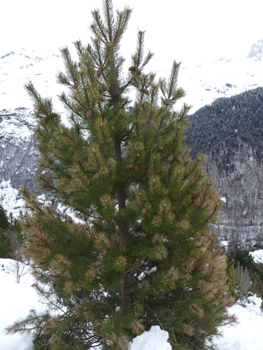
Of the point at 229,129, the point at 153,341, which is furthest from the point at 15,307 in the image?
the point at 229,129

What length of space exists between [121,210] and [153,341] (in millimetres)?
1808

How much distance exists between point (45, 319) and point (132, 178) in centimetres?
293

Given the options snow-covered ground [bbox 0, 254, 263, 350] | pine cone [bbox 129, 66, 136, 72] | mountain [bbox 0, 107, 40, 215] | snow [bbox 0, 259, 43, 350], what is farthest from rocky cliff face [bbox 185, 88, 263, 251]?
mountain [bbox 0, 107, 40, 215]

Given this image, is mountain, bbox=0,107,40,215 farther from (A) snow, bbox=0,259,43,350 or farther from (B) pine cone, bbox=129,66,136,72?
(B) pine cone, bbox=129,66,136,72

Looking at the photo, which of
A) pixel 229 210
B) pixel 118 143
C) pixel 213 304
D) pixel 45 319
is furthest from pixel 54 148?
pixel 229 210

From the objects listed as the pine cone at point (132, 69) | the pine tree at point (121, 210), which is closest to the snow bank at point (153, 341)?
the pine tree at point (121, 210)

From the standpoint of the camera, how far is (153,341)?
2.93 m

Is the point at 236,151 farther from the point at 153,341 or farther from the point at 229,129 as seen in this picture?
the point at 153,341

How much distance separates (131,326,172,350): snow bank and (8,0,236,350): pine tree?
175 mm

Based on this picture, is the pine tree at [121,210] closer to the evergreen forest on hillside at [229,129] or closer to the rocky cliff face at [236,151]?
the rocky cliff face at [236,151]

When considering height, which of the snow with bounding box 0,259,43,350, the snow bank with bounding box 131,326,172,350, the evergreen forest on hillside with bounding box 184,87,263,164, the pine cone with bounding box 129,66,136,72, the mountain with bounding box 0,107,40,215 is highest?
the mountain with bounding box 0,107,40,215

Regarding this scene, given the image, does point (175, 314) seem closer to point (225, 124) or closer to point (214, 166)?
point (214, 166)

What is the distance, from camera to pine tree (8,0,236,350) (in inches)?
112

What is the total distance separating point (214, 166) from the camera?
368 ft
